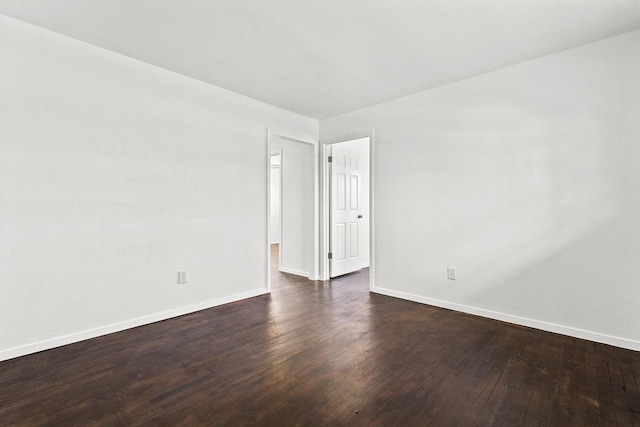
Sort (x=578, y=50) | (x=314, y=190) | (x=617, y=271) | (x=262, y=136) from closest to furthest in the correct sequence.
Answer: (x=617, y=271)
(x=578, y=50)
(x=262, y=136)
(x=314, y=190)

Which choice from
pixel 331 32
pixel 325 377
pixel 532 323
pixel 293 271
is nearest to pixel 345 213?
pixel 293 271

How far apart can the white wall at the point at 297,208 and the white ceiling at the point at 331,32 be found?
1.71 meters

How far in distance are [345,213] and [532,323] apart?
2.78 meters

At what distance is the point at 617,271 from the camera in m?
2.42

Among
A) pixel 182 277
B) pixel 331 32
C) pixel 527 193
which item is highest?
pixel 331 32

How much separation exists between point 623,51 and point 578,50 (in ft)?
0.95

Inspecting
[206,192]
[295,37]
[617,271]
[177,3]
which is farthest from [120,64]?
[617,271]

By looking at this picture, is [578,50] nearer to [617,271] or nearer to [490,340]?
[617,271]

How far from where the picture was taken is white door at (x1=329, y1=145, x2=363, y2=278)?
4688 millimetres

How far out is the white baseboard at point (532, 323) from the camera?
240 cm

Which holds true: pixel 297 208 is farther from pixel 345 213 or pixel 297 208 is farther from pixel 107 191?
pixel 107 191

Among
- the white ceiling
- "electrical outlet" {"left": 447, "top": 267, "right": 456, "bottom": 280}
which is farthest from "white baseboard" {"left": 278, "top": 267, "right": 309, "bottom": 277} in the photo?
the white ceiling

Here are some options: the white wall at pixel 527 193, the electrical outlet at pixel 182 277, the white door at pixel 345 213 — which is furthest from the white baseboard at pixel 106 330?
the white wall at pixel 527 193

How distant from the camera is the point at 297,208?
4930 mm
